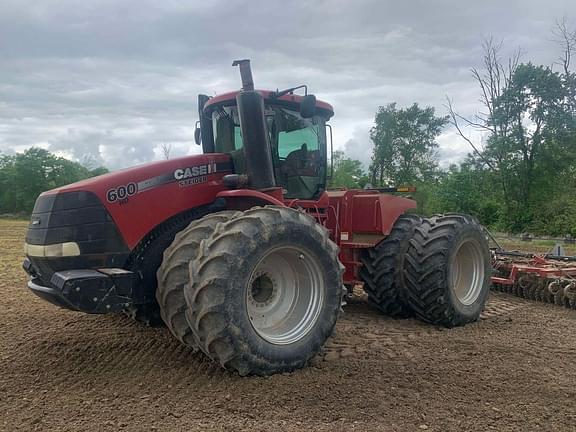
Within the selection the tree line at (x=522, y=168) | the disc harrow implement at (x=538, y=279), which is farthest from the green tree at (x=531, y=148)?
the disc harrow implement at (x=538, y=279)

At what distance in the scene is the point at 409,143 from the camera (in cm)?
3981

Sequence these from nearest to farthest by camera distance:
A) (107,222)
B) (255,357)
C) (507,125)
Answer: (255,357) < (107,222) < (507,125)

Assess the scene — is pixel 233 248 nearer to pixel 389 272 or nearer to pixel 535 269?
pixel 389 272

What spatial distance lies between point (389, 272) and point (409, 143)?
34753mm

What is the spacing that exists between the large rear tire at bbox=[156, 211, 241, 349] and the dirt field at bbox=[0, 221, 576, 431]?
433 millimetres

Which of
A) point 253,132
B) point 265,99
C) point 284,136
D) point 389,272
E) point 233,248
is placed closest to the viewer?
point 233,248

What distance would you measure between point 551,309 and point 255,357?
4.95m

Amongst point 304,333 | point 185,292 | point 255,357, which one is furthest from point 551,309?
point 185,292

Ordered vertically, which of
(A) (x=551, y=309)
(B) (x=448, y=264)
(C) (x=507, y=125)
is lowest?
(A) (x=551, y=309)

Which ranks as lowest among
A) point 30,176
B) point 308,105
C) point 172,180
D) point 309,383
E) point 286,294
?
point 309,383

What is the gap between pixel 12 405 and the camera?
3908 mm

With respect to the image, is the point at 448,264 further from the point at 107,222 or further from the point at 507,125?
the point at 507,125

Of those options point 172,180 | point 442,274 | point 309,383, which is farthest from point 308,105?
point 309,383

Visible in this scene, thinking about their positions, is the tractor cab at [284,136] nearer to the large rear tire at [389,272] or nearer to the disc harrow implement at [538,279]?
the large rear tire at [389,272]
